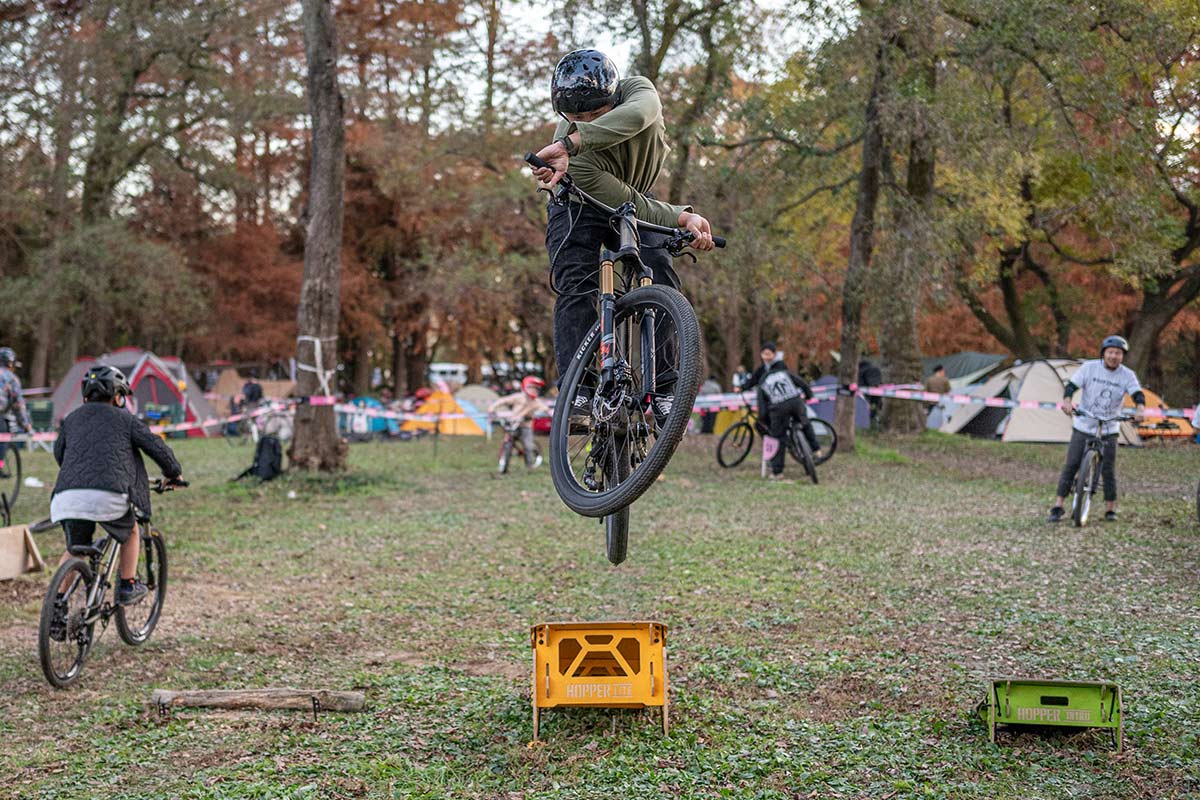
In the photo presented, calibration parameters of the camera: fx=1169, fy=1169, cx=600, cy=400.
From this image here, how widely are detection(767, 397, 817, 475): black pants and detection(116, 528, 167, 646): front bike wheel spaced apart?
10236 millimetres

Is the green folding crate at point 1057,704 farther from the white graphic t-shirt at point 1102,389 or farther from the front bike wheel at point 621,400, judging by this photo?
the white graphic t-shirt at point 1102,389

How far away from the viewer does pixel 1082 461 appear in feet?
41.0

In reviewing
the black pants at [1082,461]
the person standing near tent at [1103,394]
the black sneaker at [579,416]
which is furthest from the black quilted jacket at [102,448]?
the black pants at [1082,461]

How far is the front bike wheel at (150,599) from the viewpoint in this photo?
860cm

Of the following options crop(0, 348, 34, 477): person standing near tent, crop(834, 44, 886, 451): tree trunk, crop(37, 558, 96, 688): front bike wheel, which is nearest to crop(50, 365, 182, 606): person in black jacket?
crop(37, 558, 96, 688): front bike wheel

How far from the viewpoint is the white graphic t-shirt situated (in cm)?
1206

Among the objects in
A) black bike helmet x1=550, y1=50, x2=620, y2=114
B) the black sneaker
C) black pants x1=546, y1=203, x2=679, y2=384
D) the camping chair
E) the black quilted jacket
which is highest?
black bike helmet x1=550, y1=50, x2=620, y2=114

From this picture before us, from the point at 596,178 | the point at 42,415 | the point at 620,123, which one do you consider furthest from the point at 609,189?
the point at 42,415

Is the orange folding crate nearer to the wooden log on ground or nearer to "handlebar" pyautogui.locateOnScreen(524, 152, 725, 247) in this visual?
the wooden log on ground

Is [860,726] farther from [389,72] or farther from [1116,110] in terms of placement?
[389,72]

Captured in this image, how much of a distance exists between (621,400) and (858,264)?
55.2 ft

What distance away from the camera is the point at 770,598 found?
374 inches

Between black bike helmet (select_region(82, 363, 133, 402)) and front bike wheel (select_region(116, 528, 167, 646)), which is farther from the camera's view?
front bike wheel (select_region(116, 528, 167, 646))

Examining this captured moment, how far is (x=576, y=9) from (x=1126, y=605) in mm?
14621
